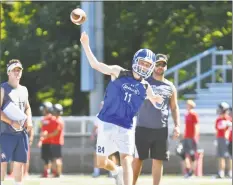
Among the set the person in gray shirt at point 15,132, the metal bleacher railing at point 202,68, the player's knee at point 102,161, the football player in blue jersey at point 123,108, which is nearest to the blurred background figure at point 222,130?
the metal bleacher railing at point 202,68

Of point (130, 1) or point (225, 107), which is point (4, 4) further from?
point (225, 107)

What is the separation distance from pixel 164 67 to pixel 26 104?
1.95 m

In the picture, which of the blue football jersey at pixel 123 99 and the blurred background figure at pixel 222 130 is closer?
the blue football jersey at pixel 123 99

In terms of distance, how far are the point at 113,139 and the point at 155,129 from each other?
124 cm

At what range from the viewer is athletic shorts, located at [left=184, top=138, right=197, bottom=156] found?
23.0 m

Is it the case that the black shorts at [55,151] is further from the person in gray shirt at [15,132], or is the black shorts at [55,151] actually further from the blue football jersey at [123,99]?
the blue football jersey at [123,99]

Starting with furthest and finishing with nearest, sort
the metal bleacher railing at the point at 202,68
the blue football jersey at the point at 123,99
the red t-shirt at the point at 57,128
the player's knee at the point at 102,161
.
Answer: the metal bleacher railing at the point at 202,68 < the red t-shirt at the point at 57,128 < the player's knee at the point at 102,161 < the blue football jersey at the point at 123,99

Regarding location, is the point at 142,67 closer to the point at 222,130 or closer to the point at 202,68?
the point at 222,130

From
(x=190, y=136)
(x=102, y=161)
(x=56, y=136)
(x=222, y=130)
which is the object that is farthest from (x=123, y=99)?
(x=190, y=136)

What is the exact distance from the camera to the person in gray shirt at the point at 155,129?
13.4m

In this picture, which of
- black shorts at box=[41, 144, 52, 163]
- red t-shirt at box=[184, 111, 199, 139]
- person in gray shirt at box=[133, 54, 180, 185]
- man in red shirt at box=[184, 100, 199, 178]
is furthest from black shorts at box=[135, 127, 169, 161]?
black shorts at box=[41, 144, 52, 163]

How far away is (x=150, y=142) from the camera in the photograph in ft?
44.2

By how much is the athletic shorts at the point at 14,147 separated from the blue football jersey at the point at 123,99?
1.31 m

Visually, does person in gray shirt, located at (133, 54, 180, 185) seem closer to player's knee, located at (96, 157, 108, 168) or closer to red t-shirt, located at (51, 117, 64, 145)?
player's knee, located at (96, 157, 108, 168)
